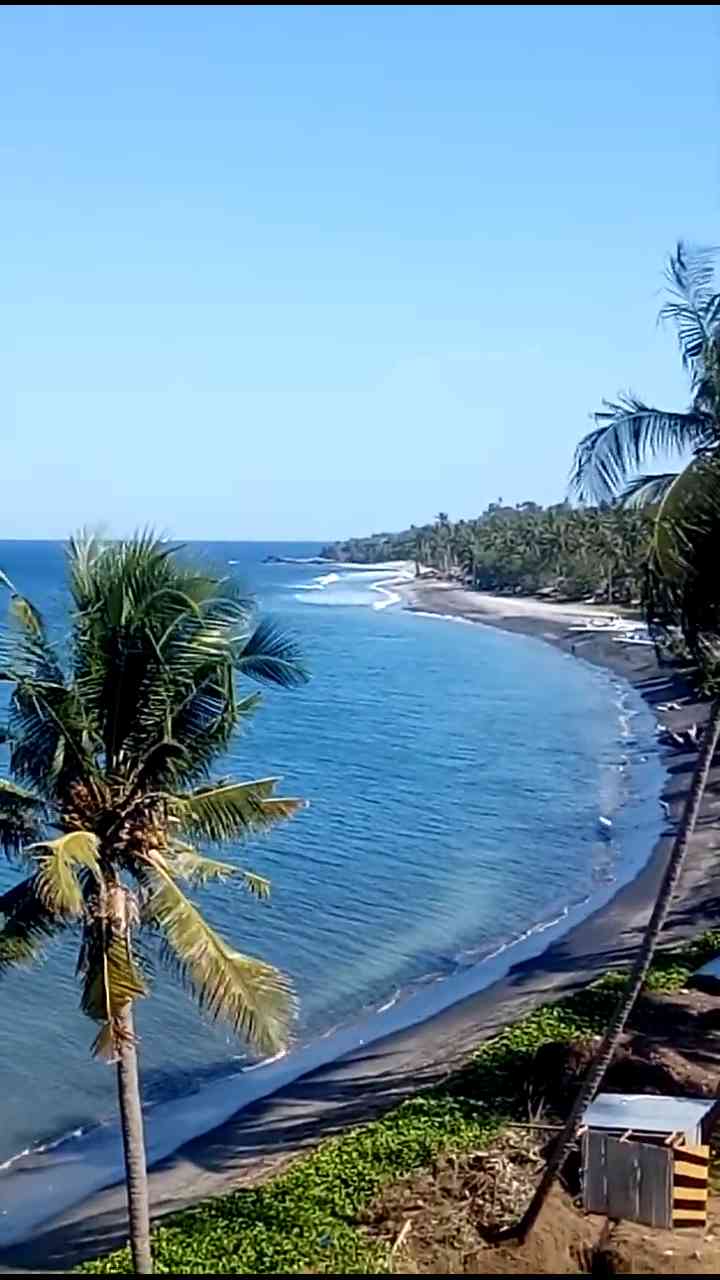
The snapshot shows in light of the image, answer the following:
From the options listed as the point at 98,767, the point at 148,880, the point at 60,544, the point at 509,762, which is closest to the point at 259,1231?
the point at 148,880

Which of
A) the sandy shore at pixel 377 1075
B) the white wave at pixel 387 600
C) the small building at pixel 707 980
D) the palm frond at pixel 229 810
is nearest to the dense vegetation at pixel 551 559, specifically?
the white wave at pixel 387 600

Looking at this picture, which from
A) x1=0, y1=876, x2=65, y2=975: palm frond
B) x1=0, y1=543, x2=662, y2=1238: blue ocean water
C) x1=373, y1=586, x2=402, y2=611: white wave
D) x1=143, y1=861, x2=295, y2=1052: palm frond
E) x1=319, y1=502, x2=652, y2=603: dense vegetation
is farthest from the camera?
x1=373, y1=586, x2=402, y2=611: white wave

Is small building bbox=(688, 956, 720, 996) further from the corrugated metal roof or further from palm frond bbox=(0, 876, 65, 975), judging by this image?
palm frond bbox=(0, 876, 65, 975)

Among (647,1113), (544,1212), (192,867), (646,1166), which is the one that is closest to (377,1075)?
(647,1113)

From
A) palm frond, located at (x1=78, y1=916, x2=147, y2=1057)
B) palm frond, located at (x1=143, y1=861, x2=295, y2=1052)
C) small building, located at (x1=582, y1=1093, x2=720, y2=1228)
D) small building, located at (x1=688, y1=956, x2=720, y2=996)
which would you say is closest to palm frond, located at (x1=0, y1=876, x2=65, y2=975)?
palm frond, located at (x1=78, y1=916, x2=147, y2=1057)

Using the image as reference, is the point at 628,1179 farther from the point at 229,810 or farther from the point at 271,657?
the point at 271,657

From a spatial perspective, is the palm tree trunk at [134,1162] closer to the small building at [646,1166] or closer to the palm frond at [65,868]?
the palm frond at [65,868]
